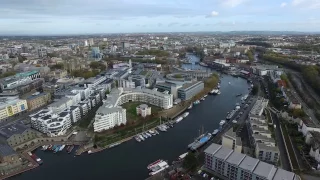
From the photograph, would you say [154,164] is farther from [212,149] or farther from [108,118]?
[108,118]

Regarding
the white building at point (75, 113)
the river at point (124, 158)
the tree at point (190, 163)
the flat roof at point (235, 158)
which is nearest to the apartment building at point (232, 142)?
the flat roof at point (235, 158)

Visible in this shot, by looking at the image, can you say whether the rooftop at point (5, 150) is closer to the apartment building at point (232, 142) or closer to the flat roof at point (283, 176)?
the apartment building at point (232, 142)

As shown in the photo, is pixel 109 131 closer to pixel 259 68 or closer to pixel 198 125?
pixel 198 125

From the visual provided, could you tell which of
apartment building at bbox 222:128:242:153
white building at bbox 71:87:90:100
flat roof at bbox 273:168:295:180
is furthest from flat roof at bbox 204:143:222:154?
white building at bbox 71:87:90:100

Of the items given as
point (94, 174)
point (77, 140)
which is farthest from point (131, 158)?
point (77, 140)

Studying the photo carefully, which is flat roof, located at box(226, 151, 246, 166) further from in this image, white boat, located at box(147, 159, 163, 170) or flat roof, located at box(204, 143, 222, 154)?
white boat, located at box(147, 159, 163, 170)

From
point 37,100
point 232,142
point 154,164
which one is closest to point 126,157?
point 154,164
